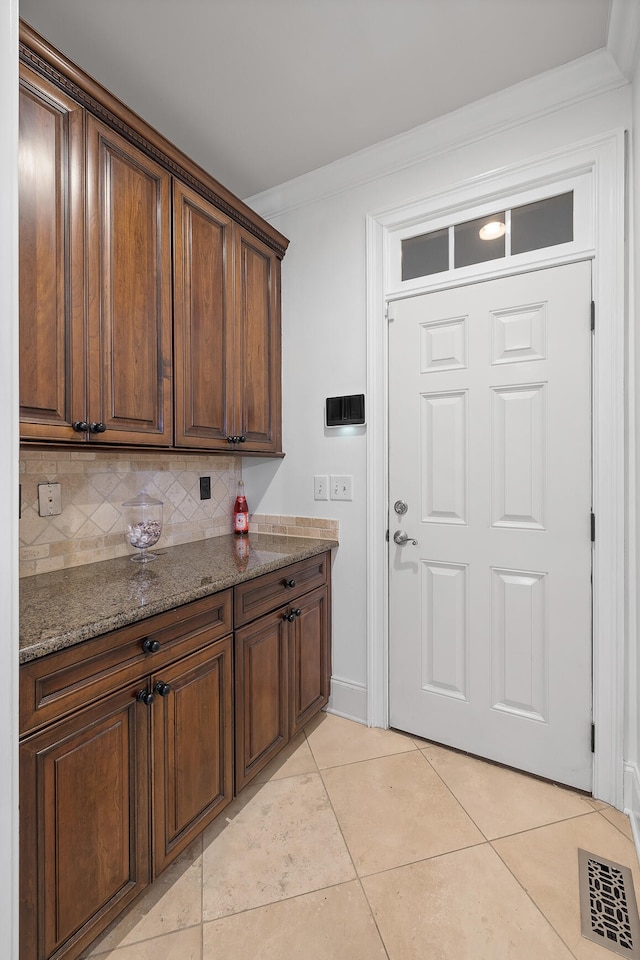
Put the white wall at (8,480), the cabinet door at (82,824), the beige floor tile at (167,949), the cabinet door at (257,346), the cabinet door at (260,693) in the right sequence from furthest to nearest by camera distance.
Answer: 1. the cabinet door at (257,346)
2. the cabinet door at (260,693)
3. the beige floor tile at (167,949)
4. the cabinet door at (82,824)
5. the white wall at (8,480)

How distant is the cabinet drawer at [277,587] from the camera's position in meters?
1.63

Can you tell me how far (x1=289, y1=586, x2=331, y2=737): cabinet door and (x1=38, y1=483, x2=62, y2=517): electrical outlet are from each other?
101 cm

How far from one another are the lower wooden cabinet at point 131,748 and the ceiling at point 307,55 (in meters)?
1.91

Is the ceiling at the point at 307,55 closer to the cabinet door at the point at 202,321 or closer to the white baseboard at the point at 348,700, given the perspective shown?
the cabinet door at the point at 202,321

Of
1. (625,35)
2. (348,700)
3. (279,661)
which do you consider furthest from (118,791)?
(625,35)

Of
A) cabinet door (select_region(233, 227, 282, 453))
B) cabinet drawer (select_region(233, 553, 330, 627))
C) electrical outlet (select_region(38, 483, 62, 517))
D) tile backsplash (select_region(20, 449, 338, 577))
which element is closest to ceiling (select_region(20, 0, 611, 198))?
cabinet door (select_region(233, 227, 282, 453))

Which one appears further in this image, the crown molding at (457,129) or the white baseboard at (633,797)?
the crown molding at (457,129)

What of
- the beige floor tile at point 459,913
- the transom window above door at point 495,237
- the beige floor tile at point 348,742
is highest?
the transom window above door at point 495,237

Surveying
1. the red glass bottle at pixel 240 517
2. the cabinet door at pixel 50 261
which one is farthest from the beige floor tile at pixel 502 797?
the cabinet door at pixel 50 261

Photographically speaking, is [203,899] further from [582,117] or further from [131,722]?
[582,117]

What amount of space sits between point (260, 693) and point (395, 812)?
657 mm

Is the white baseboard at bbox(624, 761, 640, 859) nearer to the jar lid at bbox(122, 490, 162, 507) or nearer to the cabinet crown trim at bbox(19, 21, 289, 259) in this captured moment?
the jar lid at bbox(122, 490, 162, 507)

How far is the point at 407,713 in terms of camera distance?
2.14 m

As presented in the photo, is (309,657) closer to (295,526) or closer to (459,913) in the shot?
(295,526)
